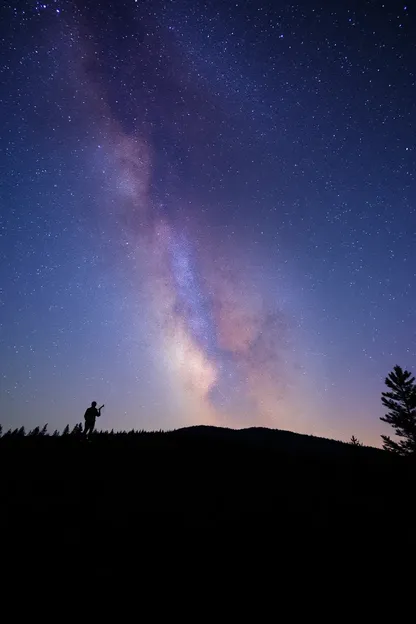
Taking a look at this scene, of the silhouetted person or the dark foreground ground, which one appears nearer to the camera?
the dark foreground ground

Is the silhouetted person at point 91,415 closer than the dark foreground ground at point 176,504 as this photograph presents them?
No

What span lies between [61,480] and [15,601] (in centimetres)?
540

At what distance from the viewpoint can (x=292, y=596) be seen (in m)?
5.23

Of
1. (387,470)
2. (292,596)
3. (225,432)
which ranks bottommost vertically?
(292,596)

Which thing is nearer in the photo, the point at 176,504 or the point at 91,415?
the point at 176,504

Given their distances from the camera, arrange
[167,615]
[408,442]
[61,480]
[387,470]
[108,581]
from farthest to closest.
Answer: [408,442]
[387,470]
[61,480]
[108,581]
[167,615]

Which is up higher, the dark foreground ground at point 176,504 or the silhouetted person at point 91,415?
the silhouetted person at point 91,415

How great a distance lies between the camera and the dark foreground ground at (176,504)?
6422 millimetres

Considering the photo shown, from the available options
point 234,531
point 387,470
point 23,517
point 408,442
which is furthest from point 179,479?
point 408,442

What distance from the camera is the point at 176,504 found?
8.41 metres

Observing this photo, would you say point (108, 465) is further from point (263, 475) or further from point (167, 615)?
point (167, 615)

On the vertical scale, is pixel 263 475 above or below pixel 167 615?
above

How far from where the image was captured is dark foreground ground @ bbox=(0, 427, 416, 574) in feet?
21.1

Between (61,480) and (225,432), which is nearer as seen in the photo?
Result: (61,480)
